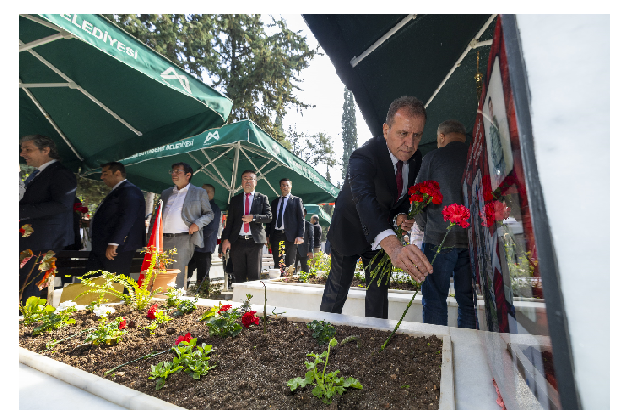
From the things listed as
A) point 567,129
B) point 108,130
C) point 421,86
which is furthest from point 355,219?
point 108,130

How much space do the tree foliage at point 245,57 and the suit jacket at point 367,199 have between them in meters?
9.52

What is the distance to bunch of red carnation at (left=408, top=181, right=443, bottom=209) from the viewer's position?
1607 mm

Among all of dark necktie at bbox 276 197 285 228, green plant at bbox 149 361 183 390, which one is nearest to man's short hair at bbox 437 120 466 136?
green plant at bbox 149 361 183 390

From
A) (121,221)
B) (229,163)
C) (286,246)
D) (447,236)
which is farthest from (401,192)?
(229,163)

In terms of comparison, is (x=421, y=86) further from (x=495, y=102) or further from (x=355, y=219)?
(x=495, y=102)

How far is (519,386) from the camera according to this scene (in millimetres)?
951

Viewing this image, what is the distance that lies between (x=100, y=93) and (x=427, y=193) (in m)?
3.55

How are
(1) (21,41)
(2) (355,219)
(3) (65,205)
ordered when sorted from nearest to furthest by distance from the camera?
(2) (355,219) → (1) (21,41) → (3) (65,205)

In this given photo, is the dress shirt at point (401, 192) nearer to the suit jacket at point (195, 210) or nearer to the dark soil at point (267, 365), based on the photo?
the dark soil at point (267, 365)

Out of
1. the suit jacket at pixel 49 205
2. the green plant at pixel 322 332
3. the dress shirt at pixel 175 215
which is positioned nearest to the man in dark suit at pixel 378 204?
the green plant at pixel 322 332

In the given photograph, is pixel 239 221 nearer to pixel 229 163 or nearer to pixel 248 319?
pixel 248 319

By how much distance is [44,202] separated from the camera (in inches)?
112

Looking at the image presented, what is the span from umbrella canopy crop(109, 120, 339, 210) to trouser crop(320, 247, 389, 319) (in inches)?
118
